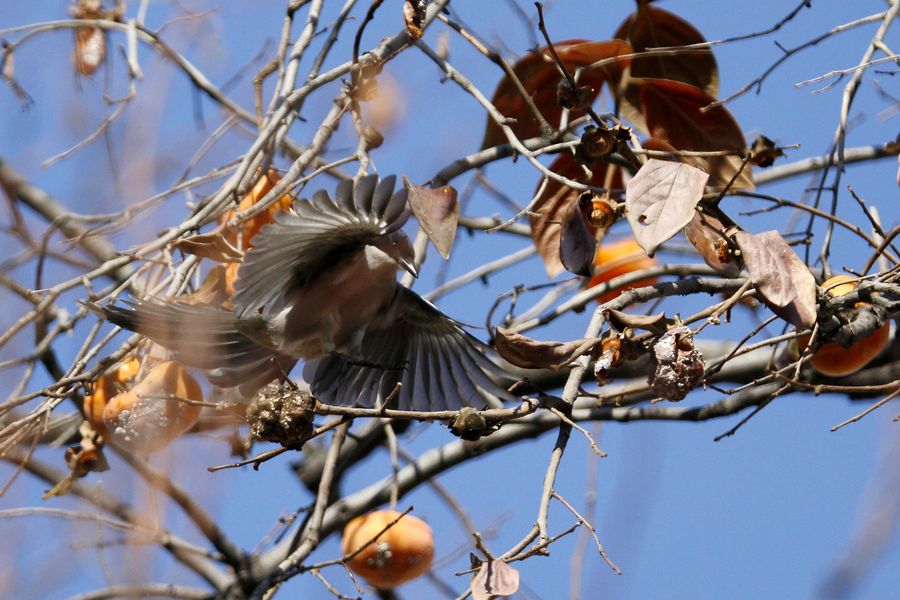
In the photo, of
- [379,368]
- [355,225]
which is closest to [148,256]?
[355,225]

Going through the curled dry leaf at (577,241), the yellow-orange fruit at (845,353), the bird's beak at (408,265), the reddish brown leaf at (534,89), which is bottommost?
the yellow-orange fruit at (845,353)

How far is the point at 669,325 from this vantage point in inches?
68.2

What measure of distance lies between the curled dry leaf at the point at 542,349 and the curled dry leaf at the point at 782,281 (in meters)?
0.26

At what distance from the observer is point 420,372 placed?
2.76 meters

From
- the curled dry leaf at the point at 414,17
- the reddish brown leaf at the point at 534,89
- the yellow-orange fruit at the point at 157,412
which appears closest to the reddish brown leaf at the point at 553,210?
the reddish brown leaf at the point at 534,89

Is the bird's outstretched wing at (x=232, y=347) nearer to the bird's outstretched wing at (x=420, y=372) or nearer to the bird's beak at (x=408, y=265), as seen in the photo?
the bird's outstretched wing at (x=420, y=372)

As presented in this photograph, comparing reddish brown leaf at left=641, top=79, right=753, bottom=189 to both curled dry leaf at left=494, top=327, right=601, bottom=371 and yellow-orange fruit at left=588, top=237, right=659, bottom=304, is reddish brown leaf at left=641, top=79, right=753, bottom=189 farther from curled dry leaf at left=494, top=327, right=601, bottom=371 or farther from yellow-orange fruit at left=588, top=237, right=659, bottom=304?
curled dry leaf at left=494, top=327, right=601, bottom=371

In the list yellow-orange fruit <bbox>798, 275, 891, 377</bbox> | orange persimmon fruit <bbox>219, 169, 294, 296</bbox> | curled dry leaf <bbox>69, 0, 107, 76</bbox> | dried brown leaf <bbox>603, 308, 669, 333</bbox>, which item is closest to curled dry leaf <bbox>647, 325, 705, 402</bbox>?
dried brown leaf <bbox>603, 308, 669, 333</bbox>

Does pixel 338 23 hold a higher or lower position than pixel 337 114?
higher

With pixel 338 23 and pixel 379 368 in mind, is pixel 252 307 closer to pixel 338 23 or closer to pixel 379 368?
pixel 379 368

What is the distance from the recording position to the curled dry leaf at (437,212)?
6.42 ft

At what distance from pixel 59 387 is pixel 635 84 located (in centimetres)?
134

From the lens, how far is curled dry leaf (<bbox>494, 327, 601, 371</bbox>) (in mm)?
1789

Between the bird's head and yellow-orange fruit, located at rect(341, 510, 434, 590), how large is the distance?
1.95 feet
